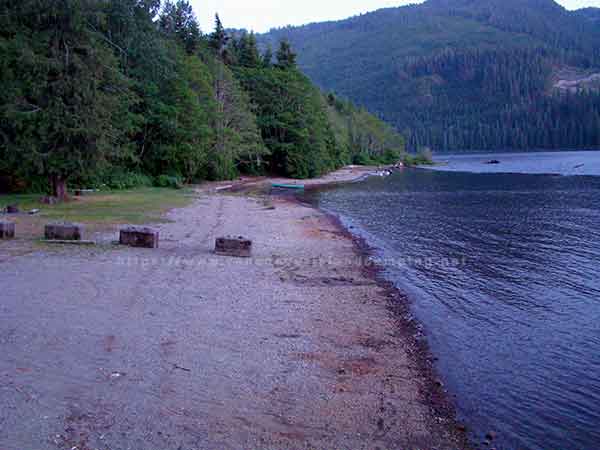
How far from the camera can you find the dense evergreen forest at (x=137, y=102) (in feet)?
82.1

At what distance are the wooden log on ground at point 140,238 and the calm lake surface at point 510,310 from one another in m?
7.38

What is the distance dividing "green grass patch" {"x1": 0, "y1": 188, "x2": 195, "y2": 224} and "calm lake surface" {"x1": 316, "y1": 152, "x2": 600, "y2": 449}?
10.0m

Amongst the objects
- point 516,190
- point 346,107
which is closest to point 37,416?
point 516,190

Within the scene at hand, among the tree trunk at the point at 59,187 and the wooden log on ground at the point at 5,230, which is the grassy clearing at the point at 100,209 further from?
the wooden log on ground at the point at 5,230

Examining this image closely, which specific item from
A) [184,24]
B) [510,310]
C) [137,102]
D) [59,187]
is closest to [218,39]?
[184,24]

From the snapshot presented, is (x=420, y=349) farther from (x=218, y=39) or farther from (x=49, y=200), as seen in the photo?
(x=218, y=39)

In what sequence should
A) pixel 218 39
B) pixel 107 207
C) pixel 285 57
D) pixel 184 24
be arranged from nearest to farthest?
1. pixel 107 207
2. pixel 184 24
3. pixel 218 39
4. pixel 285 57

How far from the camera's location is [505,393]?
8461 millimetres

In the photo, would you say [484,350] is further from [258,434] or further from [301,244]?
[301,244]

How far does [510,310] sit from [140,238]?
1073 centimetres

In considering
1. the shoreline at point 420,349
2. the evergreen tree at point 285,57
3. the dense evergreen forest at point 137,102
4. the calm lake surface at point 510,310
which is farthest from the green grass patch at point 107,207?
the evergreen tree at point 285,57

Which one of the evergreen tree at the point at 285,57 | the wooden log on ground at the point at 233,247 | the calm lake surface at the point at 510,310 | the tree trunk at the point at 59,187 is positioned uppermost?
the evergreen tree at the point at 285,57

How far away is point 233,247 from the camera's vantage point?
16.7 meters

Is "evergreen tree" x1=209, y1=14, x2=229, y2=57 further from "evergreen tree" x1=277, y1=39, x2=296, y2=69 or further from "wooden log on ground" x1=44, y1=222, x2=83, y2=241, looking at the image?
"wooden log on ground" x1=44, y1=222, x2=83, y2=241
